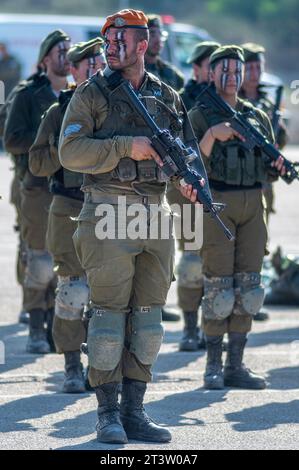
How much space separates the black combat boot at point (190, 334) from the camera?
971cm

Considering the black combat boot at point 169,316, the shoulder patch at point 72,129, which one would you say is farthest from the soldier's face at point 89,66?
the black combat boot at point 169,316

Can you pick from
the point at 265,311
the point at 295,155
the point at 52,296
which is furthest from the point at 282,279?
the point at 295,155

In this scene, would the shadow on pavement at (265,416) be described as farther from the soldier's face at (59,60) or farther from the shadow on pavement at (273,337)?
the soldier's face at (59,60)

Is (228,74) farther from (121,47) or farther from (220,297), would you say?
(121,47)

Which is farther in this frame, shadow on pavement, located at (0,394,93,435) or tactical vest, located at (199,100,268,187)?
tactical vest, located at (199,100,268,187)

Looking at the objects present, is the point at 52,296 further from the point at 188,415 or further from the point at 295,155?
the point at 295,155

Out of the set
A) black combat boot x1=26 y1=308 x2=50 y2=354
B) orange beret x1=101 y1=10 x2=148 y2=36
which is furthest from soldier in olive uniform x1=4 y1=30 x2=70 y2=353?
orange beret x1=101 y1=10 x2=148 y2=36

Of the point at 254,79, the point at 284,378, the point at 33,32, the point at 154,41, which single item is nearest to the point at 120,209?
the point at 284,378

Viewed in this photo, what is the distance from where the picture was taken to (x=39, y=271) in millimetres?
9578

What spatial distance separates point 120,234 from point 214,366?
1.87 meters

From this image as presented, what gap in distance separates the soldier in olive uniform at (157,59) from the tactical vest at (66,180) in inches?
87.1

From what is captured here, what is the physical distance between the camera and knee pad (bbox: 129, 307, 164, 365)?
6.91m

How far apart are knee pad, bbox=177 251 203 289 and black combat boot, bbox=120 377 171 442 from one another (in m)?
2.75

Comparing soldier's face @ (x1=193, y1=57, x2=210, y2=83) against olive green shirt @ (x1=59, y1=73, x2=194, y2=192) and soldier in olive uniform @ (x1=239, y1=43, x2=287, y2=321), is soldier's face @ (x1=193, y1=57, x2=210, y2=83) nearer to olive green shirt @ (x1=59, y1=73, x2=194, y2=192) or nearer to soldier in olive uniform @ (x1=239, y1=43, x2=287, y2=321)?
soldier in olive uniform @ (x1=239, y1=43, x2=287, y2=321)
